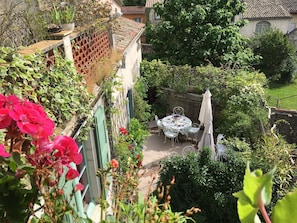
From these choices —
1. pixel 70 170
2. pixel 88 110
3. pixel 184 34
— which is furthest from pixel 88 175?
pixel 184 34

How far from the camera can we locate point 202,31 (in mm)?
13797

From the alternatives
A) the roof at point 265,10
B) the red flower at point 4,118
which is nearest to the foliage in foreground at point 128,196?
the red flower at point 4,118

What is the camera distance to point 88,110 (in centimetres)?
372

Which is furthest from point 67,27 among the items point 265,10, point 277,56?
point 265,10

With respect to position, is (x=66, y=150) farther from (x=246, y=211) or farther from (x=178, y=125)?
(x=178, y=125)

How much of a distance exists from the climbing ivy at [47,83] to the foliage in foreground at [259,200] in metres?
2.20

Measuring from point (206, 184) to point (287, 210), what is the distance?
19.9 feet

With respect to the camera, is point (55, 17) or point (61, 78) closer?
point (61, 78)

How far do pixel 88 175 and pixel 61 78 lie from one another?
2.35 metres

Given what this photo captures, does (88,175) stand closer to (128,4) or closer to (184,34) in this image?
(184,34)

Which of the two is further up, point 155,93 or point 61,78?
point 61,78

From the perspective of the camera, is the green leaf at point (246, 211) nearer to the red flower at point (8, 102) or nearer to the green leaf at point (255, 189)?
the green leaf at point (255, 189)

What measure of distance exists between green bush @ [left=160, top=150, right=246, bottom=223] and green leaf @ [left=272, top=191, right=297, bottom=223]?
5.96 metres

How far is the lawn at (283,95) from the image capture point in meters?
16.9
